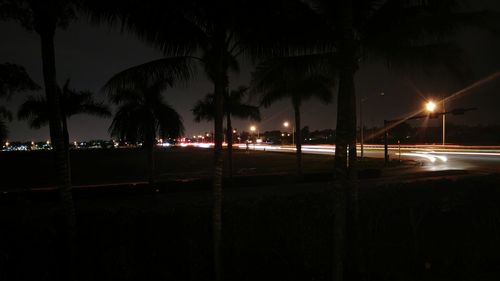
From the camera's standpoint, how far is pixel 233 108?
73.6 feet

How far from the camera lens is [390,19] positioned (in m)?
7.61

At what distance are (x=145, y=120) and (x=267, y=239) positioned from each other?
1039 centimetres

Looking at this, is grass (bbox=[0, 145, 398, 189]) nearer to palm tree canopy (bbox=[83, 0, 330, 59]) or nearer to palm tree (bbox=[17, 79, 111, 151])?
palm tree (bbox=[17, 79, 111, 151])

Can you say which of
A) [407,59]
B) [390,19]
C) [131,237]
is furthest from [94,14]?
[407,59]

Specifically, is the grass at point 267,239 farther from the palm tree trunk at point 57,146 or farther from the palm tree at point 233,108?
the palm tree at point 233,108

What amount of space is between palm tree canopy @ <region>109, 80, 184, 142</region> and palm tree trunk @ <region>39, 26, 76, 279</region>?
935cm

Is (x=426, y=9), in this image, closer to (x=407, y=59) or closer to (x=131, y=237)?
(x=407, y=59)

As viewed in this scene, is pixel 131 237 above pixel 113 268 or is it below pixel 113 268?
above

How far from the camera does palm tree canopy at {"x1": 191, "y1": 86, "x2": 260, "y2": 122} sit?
2205 cm

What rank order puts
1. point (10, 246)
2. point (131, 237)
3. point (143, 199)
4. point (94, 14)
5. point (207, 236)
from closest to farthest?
point (10, 246) < point (94, 14) < point (131, 237) < point (207, 236) < point (143, 199)

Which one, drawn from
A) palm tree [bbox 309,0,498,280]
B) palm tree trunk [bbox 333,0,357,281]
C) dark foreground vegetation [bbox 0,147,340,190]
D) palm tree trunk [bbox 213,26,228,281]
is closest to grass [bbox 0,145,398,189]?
dark foreground vegetation [bbox 0,147,340,190]

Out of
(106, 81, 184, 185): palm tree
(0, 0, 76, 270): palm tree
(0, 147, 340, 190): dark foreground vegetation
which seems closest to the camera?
(0, 0, 76, 270): palm tree

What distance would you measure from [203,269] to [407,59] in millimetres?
6628

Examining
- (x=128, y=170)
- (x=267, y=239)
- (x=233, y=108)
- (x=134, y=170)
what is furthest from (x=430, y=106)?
(x=128, y=170)
